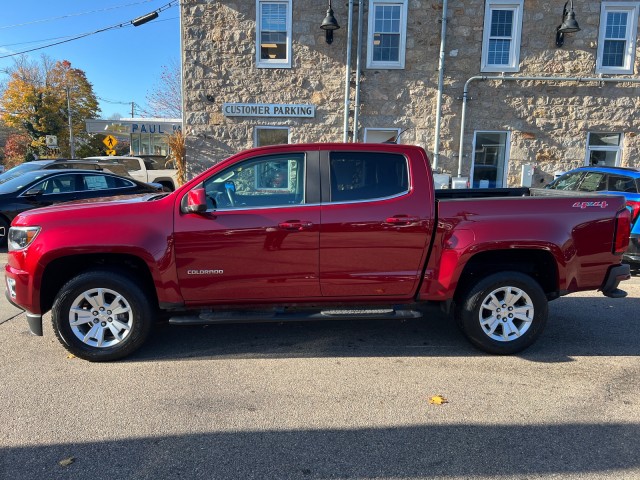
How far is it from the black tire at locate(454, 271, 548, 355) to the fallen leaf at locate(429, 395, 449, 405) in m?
0.94

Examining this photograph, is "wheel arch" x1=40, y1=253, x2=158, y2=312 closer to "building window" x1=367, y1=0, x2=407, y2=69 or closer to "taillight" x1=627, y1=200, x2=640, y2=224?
"taillight" x1=627, y1=200, x2=640, y2=224

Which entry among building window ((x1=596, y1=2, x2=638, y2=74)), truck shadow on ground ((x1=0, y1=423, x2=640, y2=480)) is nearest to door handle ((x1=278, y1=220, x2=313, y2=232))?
truck shadow on ground ((x1=0, y1=423, x2=640, y2=480))

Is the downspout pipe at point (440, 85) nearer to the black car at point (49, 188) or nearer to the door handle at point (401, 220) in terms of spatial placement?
the black car at point (49, 188)

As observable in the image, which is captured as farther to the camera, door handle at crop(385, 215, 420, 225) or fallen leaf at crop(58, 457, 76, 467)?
door handle at crop(385, 215, 420, 225)

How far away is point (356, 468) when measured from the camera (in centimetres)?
259

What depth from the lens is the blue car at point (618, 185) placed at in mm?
6652

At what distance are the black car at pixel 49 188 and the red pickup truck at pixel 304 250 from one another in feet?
17.8

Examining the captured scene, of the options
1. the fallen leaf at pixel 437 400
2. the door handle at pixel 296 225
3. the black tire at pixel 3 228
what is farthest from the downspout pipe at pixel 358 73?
the fallen leaf at pixel 437 400

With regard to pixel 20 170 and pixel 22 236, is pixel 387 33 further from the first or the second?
pixel 22 236

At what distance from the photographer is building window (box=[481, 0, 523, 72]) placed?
12438 mm

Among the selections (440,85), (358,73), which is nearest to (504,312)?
(440,85)

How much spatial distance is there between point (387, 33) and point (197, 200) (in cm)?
1083

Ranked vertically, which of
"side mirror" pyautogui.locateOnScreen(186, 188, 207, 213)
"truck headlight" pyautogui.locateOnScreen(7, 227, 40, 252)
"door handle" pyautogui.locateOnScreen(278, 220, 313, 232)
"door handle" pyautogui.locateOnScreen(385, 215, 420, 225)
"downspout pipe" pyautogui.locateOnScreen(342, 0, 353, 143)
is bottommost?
"truck headlight" pyautogui.locateOnScreen(7, 227, 40, 252)

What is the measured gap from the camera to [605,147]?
512 inches
